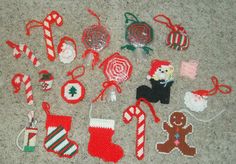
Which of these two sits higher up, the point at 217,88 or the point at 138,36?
the point at 138,36

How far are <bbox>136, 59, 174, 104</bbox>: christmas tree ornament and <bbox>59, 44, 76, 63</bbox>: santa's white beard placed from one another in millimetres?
313

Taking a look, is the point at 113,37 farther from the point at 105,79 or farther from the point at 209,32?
the point at 209,32

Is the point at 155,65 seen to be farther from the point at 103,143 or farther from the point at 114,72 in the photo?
the point at 103,143

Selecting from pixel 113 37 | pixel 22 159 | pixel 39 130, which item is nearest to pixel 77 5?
pixel 113 37

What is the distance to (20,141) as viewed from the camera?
129cm

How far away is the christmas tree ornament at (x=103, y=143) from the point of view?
128cm

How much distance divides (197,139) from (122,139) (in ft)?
1.02

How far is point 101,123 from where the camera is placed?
1295 mm

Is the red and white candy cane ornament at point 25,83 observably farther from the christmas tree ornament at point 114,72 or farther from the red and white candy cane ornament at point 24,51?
the christmas tree ornament at point 114,72

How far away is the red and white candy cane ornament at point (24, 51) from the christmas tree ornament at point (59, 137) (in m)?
0.23

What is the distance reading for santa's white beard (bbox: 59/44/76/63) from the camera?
1353 millimetres

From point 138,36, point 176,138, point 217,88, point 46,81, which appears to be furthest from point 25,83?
point 217,88

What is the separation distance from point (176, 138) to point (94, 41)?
1.74ft

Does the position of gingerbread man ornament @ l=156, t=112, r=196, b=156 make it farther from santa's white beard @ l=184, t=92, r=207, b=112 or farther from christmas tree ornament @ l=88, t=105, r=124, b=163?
christmas tree ornament @ l=88, t=105, r=124, b=163
